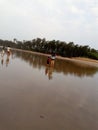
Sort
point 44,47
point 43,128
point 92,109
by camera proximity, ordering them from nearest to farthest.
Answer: point 43,128 → point 92,109 → point 44,47

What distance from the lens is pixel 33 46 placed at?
315 feet

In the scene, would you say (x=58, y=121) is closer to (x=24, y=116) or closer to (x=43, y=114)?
(x=43, y=114)

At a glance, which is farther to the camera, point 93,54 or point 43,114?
point 93,54

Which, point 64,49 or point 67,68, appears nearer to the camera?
point 67,68

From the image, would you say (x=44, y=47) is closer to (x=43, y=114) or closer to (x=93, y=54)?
(x=93, y=54)

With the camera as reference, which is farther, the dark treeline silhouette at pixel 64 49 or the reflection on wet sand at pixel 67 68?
the dark treeline silhouette at pixel 64 49

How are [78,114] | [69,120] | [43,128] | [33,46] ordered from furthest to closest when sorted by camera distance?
1. [33,46]
2. [78,114]
3. [69,120]
4. [43,128]

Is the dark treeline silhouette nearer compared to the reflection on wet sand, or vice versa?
the reflection on wet sand

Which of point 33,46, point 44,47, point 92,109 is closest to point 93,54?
point 44,47

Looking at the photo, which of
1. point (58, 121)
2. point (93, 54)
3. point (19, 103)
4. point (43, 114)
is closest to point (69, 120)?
point (58, 121)

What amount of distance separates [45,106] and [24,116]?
1431mm

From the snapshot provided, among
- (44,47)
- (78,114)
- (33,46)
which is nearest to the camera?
(78,114)

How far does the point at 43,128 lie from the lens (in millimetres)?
4883

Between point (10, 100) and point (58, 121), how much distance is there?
74.8 inches
